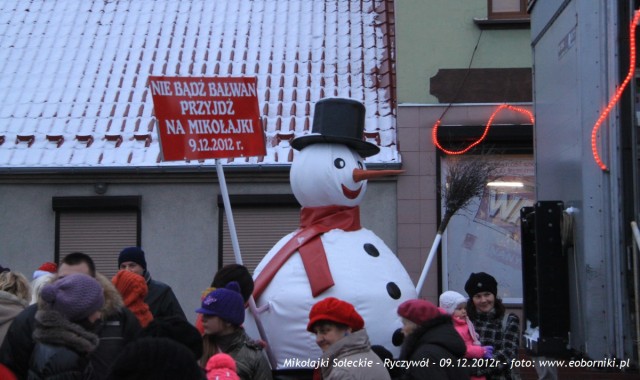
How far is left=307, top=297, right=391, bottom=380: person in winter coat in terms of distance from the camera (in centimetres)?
548

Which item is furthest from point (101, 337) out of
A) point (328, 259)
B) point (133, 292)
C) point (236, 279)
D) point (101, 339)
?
point (328, 259)

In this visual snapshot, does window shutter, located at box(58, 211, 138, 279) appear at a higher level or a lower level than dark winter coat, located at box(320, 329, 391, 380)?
higher

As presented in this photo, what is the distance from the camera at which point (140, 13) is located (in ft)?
49.6

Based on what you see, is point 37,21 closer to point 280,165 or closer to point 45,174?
point 45,174

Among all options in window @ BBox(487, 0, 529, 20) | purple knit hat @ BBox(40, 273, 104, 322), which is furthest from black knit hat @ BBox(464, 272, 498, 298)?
window @ BBox(487, 0, 529, 20)

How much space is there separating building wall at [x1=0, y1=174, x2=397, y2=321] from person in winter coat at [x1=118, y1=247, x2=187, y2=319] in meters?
4.44

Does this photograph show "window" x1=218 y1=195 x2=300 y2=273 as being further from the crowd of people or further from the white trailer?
the white trailer

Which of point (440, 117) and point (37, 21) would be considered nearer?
point (440, 117)

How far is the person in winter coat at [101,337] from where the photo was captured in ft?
17.0

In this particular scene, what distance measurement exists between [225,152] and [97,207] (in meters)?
5.00

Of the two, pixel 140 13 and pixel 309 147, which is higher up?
pixel 140 13

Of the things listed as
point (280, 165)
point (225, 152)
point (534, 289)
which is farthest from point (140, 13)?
point (534, 289)

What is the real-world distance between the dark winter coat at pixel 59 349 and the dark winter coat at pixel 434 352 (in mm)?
1925

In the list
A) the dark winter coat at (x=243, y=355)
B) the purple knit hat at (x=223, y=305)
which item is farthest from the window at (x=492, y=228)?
the purple knit hat at (x=223, y=305)
